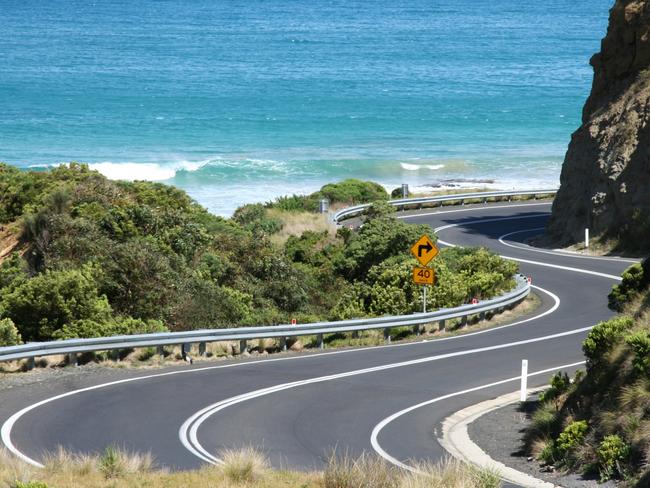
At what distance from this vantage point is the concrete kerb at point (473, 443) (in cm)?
1460

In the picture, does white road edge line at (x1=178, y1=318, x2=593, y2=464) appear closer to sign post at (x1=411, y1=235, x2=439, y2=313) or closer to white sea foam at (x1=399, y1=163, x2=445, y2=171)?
sign post at (x1=411, y1=235, x2=439, y2=313)

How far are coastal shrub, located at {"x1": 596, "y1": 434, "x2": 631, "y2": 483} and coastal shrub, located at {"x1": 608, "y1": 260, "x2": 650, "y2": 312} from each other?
594 cm

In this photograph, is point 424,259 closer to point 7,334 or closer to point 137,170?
point 7,334

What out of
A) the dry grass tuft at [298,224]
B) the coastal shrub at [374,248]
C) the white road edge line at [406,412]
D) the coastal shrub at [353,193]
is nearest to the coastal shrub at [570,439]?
the white road edge line at [406,412]

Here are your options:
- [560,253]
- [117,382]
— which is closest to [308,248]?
[560,253]

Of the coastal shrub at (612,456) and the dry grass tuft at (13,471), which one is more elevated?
the dry grass tuft at (13,471)

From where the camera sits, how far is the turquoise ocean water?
8050cm

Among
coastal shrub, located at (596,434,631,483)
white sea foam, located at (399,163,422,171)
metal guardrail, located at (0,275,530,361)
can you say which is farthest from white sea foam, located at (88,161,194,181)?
coastal shrub, located at (596,434,631,483)

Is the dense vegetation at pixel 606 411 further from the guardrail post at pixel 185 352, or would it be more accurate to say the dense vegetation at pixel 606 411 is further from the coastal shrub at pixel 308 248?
the coastal shrub at pixel 308 248

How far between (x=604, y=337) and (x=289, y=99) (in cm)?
9140

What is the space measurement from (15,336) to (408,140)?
72399mm

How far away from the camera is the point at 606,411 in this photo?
49.3 ft

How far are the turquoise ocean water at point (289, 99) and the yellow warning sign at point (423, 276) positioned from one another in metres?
39.0

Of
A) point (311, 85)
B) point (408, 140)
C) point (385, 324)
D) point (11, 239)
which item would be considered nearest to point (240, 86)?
point (311, 85)
